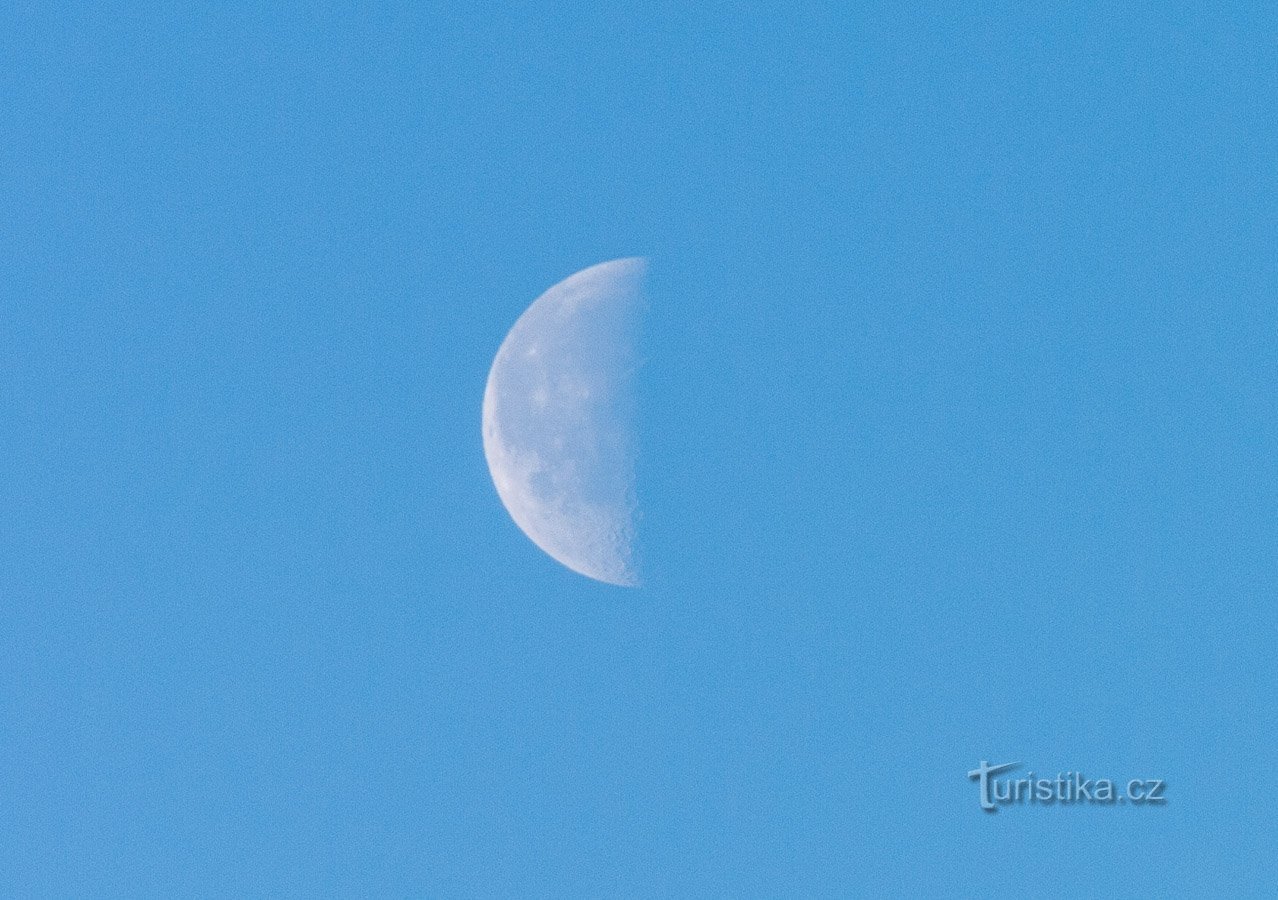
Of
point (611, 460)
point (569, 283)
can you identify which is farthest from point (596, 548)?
point (569, 283)

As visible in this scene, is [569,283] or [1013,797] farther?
[569,283]

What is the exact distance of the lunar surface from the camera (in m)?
23.9

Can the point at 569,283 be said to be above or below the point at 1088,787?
above

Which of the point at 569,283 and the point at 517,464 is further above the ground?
the point at 569,283

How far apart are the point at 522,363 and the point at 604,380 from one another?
826 millimetres

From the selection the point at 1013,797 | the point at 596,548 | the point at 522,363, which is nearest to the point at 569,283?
the point at 522,363

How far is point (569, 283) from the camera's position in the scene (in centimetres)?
2491

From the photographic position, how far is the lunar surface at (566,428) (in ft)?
78.3

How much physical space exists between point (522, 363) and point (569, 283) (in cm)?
110

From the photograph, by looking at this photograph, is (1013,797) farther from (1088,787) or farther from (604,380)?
(604,380)

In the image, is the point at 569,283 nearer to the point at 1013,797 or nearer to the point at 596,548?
the point at 596,548

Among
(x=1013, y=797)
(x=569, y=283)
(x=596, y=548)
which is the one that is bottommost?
(x=1013, y=797)

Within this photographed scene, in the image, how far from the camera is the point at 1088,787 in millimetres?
23031

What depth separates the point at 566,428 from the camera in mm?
23797
